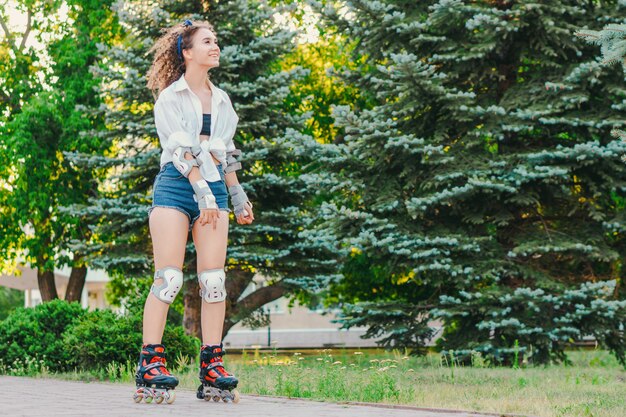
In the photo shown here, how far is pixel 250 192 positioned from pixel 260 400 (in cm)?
769

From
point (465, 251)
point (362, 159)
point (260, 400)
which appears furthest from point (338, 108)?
point (260, 400)

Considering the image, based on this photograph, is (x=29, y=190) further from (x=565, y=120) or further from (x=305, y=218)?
(x=565, y=120)

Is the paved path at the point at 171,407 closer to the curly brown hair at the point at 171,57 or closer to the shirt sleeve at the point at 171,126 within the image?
the shirt sleeve at the point at 171,126

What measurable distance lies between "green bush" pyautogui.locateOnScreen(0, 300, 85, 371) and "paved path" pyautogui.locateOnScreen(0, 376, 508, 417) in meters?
3.02

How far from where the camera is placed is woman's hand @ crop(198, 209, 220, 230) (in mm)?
5850

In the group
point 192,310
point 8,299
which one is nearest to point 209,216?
point 192,310

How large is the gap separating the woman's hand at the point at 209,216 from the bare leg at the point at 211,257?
119 mm

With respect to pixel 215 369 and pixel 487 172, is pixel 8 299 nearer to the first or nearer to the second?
pixel 487 172

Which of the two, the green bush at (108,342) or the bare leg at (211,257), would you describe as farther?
the green bush at (108,342)

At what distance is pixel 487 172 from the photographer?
1123 cm

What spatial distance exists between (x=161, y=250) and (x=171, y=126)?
0.79 metres

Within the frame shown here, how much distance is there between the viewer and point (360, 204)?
12.1 metres

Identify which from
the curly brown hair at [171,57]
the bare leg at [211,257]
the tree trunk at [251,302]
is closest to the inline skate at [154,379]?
the bare leg at [211,257]

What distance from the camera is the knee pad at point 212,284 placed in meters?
6.03
